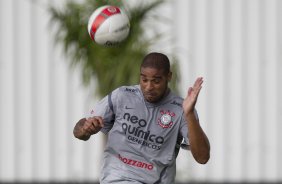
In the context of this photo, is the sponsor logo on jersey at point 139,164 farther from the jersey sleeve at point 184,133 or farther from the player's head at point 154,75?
the player's head at point 154,75

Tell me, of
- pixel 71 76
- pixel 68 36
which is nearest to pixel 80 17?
pixel 68 36

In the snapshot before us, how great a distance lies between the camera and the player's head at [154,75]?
6137 millimetres

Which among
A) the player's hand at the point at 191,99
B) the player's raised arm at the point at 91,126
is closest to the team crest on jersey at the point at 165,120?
the player's hand at the point at 191,99

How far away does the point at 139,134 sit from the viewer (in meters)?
6.39

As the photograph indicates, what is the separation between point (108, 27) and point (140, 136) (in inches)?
59.7

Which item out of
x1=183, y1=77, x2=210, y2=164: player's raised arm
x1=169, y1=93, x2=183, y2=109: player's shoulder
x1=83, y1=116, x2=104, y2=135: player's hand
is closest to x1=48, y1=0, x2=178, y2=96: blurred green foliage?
x1=169, y1=93, x2=183, y2=109: player's shoulder

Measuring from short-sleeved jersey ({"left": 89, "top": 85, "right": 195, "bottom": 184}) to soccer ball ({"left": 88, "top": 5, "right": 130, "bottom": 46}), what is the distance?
110 centimetres

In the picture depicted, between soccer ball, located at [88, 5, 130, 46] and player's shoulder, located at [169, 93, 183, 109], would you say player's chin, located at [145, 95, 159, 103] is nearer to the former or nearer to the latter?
player's shoulder, located at [169, 93, 183, 109]

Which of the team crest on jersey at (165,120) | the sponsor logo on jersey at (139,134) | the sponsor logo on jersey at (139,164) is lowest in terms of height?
the sponsor logo on jersey at (139,164)

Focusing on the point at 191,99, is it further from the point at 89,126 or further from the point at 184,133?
the point at 89,126

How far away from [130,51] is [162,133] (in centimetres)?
620

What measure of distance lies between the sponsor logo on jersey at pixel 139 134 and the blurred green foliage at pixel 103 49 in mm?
5732

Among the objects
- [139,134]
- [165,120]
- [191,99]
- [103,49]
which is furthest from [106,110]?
[103,49]

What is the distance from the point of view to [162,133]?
21.0 ft
